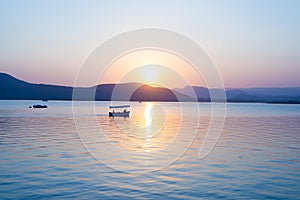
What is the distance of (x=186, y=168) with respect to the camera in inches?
1182

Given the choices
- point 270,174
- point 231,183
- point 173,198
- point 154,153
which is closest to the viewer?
point 173,198

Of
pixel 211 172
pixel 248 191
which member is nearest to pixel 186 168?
pixel 211 172

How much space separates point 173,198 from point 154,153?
18323 mm

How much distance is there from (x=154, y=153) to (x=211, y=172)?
1172 centimetres

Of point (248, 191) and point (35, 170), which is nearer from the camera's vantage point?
point (248, 191)

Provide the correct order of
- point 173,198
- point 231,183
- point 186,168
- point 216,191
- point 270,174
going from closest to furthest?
point 173,198 < point 216,191 < point 231,183 < point 270,174 < point 186,168

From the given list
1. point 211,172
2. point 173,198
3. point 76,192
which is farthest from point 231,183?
point 76,192

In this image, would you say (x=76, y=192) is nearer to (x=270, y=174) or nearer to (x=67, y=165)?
(x=67, y=165)

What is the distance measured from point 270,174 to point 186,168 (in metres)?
7.40

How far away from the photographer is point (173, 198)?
2067 cm

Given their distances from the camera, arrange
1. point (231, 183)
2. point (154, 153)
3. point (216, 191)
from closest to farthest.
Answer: point (216, 191)
point (231, 183)
point (154, 153)

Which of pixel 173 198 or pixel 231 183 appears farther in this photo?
pixel 231 183

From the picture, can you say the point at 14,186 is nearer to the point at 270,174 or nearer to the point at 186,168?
the point at 186,168

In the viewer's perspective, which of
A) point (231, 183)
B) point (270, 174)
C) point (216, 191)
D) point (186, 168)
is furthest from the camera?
point (186, 168)
